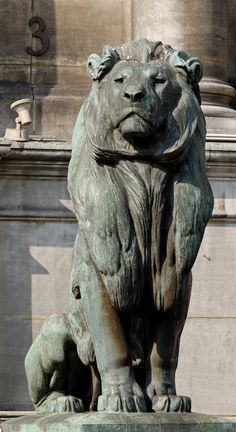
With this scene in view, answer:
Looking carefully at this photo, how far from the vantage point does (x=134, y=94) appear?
11922 millimetres

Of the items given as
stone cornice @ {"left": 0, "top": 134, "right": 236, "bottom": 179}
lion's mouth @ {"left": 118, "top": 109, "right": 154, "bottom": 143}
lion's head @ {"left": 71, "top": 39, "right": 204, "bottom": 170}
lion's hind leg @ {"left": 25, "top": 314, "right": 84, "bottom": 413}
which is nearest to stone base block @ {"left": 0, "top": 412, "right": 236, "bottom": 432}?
lion's hind leg @ {"left": 25, "top": 314, "right": 84, "bottom": 413}

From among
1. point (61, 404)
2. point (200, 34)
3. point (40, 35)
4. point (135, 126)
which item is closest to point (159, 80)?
point (135, 126)

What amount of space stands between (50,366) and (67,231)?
5.84 m

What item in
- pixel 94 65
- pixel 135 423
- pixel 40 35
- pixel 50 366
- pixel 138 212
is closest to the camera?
pixel 135 423

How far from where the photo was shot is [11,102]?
64.3 ft

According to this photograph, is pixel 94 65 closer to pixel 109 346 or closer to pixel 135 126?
pixel 135 126

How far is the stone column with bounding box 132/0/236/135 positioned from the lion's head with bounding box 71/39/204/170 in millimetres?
7144

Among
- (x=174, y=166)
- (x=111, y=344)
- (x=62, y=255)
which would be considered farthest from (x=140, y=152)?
(x=62, y=255)

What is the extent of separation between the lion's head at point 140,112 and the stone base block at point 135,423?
4.88 feet

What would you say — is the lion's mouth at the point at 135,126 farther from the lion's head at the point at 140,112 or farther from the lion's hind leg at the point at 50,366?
the lion's hind leg at the point at 50,366

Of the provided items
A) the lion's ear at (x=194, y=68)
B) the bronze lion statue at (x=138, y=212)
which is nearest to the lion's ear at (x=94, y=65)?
the bronze lion statue at (x=138, y=212)

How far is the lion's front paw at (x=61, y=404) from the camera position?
Answer: 41.3 feet

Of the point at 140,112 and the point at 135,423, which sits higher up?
the point at 140,112

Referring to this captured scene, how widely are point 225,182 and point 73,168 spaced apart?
6.80 meters
